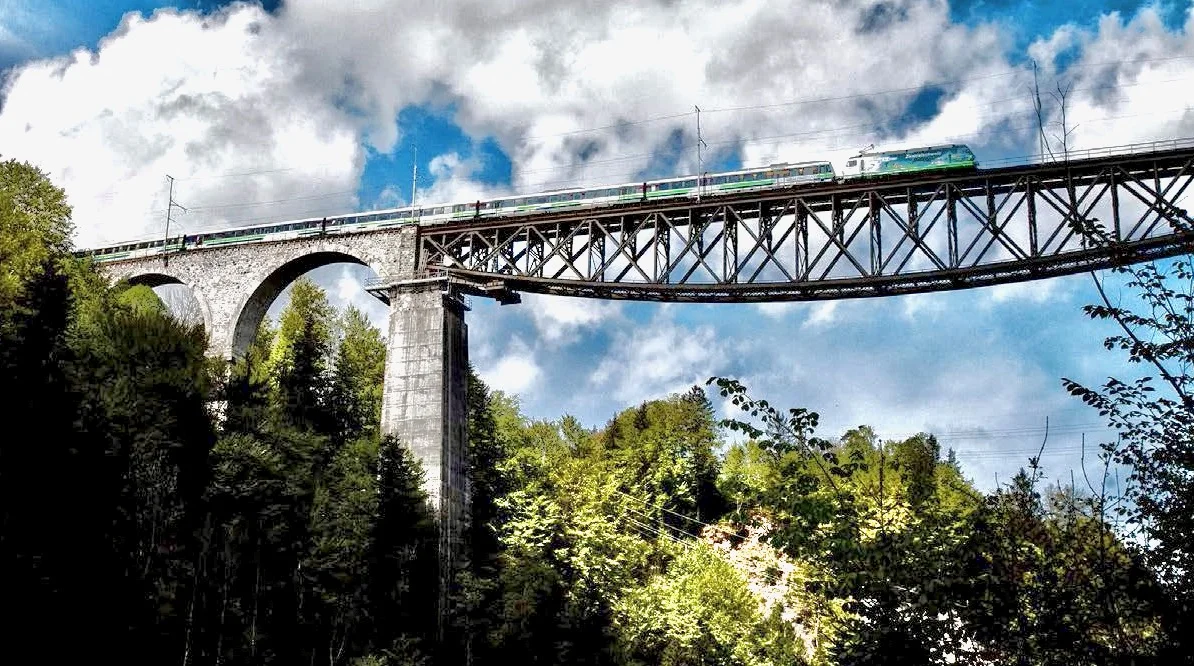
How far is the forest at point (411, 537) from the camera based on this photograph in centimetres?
894

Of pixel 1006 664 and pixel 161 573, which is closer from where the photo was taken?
pixel 1006 664

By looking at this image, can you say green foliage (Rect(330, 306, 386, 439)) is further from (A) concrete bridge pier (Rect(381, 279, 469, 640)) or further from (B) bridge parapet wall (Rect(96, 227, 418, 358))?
(A) concrete bridge pier (Rect(381, 279, 469, 640))

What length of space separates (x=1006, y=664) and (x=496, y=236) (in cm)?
2715

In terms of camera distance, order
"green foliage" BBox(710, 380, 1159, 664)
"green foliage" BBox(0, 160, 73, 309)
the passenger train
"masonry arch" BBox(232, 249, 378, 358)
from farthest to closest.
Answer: "masonry arch" BBox(232, 249, 378, 358)
"green foliage" BBox(0, 160, 73, 309)
the passenger train
"green foliage" BBox(710, 380, 1159, 664)

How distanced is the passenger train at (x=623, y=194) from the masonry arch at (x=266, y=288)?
94 centimetres

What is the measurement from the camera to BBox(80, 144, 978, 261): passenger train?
30.8 m

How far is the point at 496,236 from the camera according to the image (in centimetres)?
3450

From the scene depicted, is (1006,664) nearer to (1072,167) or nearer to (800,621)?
(1072,167)

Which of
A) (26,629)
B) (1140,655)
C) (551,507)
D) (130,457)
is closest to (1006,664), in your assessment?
(1140,655)

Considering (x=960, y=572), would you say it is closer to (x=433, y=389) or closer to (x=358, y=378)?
(x=433, y=389)

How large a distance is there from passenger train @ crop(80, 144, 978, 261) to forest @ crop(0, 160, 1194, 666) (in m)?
5.23

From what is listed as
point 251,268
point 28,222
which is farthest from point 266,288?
point 28,222

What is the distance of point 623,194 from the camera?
3375 cm

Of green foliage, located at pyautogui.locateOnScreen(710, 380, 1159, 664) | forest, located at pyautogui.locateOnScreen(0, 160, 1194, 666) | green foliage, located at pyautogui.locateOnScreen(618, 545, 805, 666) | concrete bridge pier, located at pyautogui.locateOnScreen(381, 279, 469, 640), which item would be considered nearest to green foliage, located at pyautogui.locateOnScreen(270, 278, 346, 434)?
forest, located at pyautogui.locateOnScreen(0, 160, 1194, 666)
